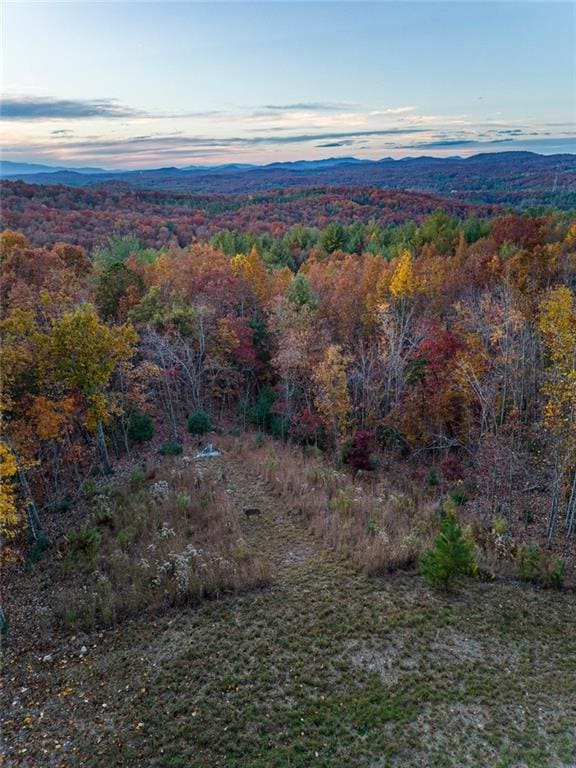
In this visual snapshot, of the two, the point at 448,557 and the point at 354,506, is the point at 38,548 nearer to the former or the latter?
the point at 354,506

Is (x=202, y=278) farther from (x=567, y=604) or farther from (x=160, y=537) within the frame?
(x=567, y=604)

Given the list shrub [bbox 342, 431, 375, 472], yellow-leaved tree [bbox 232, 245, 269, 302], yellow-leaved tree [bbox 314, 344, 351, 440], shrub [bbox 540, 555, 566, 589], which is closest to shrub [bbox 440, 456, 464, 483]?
shrub [bbox 342, 431, 375, 472]

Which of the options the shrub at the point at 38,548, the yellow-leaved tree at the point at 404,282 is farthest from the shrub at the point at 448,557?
the yellow-leaved tree at the point at 404,282

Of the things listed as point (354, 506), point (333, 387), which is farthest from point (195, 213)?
point (354, 506)

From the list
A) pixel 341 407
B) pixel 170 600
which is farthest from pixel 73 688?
pixel 341 407

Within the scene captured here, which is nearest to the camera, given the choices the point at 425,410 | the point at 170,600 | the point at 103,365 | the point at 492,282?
the point at 170,600

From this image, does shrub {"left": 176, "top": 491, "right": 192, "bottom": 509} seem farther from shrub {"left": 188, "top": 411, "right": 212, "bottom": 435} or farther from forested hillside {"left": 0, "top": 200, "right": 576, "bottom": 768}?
shrub {"left": 188, "top": 411, "right": 212, "bottom": 435}
